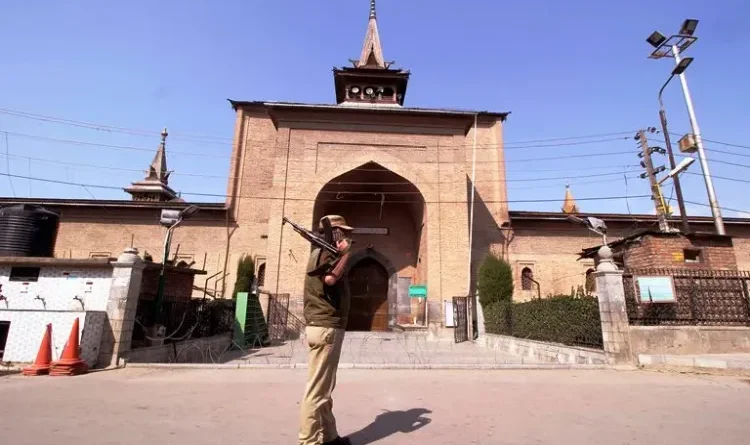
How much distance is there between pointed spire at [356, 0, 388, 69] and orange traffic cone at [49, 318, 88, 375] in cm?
2223

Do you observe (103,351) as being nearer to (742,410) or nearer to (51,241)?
(51,241)

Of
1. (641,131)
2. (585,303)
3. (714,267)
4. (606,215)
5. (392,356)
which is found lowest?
(392,356)

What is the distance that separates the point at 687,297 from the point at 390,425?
816 cm

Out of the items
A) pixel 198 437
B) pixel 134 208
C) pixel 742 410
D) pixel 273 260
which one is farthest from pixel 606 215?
pixel 134 208

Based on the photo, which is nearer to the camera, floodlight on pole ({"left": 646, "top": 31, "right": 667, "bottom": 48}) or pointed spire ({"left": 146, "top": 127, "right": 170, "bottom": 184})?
floodlight on pole ({"left": 646, "top": 31, "right": 667, "bottom": 48})

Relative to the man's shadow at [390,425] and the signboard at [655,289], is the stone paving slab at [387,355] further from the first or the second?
the man's shadow at [390,425]

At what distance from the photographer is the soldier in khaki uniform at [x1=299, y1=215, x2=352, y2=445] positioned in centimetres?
285

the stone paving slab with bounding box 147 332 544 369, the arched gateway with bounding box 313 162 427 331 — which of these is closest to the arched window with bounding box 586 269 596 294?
the stone paving slab with bounding box 147 332 544 369

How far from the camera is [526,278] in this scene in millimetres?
21359

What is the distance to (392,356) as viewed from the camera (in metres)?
10.8

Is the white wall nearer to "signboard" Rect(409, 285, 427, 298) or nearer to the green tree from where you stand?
the green tree

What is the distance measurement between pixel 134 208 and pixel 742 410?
23.6 metres

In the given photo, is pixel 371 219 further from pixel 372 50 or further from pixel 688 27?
pixel 688 27

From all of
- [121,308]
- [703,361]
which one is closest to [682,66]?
[703,361]
